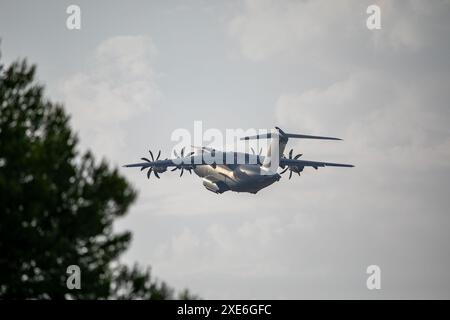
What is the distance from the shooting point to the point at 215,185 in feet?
277

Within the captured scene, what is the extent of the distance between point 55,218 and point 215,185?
178 ft

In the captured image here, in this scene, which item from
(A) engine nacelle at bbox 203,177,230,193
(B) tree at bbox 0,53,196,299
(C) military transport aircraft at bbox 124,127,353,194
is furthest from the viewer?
(A) engine nacelle at bbox 203,177,230,193

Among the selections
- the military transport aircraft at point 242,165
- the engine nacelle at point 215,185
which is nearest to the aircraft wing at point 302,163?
the military transport aircraft at point 242,165

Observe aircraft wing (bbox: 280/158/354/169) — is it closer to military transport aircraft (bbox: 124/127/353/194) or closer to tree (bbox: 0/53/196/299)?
military transport aircraft (bbox: 124/127/353/194)

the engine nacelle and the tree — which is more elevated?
the engine nacelle

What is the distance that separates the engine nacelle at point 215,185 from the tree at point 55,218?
50.1 metres

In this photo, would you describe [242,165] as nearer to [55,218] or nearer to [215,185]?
[215,185]

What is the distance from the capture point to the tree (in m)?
29.0

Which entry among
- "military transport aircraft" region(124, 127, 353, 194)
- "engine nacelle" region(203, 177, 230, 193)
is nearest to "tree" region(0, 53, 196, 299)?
"military transport aircraft" region(124, 127, 353, 194)

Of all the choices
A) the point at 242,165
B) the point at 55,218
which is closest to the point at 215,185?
the point at 242,165

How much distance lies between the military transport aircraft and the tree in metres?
44.1

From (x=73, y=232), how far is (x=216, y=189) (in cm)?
5461

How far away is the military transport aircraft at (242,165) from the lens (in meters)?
77.6
